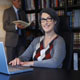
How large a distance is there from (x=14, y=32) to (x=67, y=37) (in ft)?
4.73

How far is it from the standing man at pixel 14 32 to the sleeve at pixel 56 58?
1.36m

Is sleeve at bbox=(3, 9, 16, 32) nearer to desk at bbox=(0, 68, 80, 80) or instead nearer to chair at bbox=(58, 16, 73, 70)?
chair at bbox=(58, 16, 73, 70)

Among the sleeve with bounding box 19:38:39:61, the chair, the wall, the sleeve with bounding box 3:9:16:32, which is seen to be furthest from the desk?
the wall

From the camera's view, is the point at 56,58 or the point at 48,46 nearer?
the point at 56,58

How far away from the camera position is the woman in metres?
1.91

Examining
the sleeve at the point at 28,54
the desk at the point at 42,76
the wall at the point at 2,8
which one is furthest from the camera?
the wall at the point at 2,8

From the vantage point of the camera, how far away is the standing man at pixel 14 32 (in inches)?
129

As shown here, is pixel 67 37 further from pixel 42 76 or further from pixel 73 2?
pixel 73 2

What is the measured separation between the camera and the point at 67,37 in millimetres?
2027

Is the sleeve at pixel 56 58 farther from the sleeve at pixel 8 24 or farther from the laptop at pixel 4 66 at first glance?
the sleeve at pixel 8 24

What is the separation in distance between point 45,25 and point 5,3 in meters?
1.97

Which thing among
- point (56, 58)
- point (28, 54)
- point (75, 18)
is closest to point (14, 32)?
point (75, 18)

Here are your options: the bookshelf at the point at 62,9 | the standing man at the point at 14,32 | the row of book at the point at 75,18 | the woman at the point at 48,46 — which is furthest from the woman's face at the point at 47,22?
the standing man at the point at 14,32

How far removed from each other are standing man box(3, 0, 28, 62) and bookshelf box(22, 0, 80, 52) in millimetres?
208
